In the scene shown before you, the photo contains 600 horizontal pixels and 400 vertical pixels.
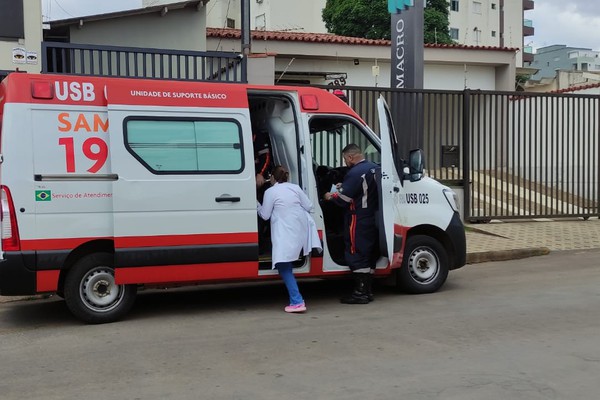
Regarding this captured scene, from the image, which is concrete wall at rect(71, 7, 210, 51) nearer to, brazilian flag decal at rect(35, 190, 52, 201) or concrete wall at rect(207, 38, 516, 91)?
concrete wall at rect(207, 38, 516, 91)

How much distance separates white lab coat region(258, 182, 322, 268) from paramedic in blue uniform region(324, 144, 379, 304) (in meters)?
0.43

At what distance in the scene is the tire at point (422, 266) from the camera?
7.25 m

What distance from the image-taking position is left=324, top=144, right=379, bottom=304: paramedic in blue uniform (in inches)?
266

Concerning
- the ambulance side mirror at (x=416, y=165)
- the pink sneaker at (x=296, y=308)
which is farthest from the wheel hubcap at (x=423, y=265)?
the pink sneaker at (x=296, y=308)

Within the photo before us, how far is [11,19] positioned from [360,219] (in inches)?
318

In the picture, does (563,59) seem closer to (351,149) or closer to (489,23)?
(489,23)

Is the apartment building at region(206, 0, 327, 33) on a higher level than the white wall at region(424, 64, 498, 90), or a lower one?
higher

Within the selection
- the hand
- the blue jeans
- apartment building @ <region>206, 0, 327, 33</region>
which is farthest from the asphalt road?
apartment building @ <region>206, 0, 327, 33</region>

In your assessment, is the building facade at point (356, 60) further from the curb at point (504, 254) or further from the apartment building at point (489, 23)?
the apartment building at point (489, 23)

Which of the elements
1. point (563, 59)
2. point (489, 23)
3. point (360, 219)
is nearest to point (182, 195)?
point (360, 219)

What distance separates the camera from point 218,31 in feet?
61.2

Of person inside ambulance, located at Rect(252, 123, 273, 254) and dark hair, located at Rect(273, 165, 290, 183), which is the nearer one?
dark hair, located at Rect(273, 165, 290, 183)

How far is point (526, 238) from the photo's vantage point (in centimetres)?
1142

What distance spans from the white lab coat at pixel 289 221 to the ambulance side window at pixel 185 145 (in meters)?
0.51
